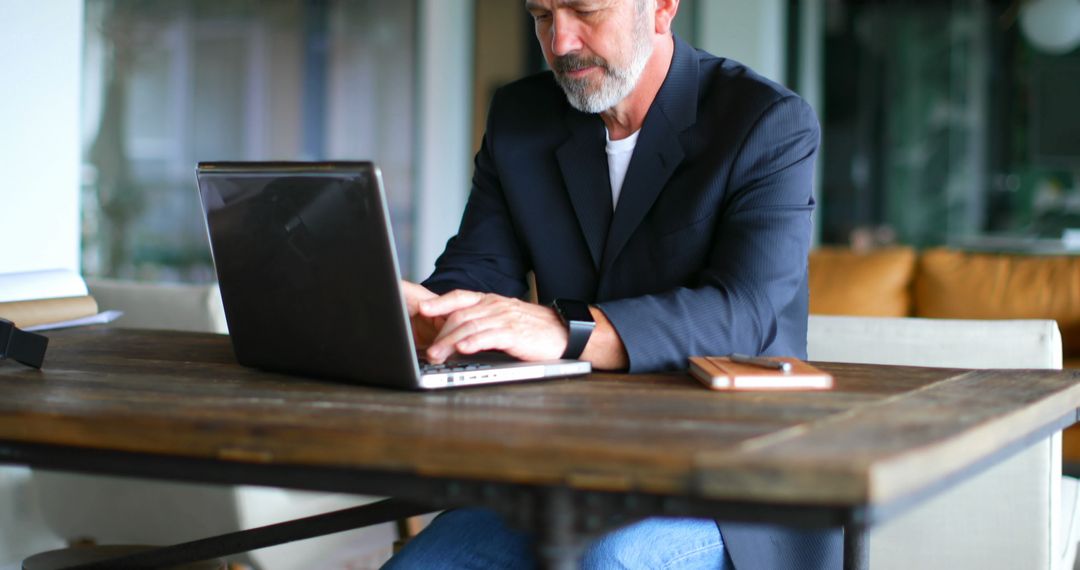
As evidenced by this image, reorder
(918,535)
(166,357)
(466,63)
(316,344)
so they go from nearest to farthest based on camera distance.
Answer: (316,344)
(166,357)
(918,535)
(466,63)

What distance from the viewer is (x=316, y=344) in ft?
4.29

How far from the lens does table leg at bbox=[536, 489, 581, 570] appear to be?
88 cm

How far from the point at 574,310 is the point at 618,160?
1.77 feet

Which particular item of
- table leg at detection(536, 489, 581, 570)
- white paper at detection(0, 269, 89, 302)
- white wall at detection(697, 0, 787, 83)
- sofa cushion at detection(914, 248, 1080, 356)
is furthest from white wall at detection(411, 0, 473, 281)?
table leg at detection(536, 489, 581, 570)

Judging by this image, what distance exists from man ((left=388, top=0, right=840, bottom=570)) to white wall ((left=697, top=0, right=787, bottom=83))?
5743 millimetres

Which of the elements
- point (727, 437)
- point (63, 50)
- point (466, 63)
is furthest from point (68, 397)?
point (466, 63)

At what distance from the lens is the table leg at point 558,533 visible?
2.87 feet

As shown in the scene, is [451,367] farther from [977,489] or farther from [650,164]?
[977,489]

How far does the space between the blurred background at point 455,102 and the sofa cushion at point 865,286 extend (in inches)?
111

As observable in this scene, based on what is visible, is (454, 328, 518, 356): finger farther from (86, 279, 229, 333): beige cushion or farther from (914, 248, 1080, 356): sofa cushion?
(914, 248, 1080, 356): sofa cushion

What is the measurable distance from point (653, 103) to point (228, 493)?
1.24 meters

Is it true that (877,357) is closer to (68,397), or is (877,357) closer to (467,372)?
(467,372)

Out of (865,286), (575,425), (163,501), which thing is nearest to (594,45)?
(575,425)

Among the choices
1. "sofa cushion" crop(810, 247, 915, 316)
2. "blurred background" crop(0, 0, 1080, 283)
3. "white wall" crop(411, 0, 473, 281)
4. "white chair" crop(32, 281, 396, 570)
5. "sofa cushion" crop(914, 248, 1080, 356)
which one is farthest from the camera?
"white wall" crop(411, 0, 473, 281)
